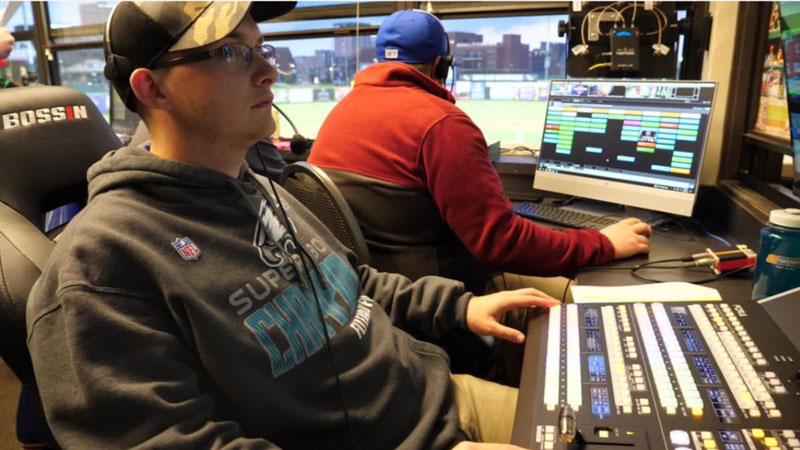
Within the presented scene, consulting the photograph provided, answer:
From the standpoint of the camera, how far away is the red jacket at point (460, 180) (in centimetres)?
141

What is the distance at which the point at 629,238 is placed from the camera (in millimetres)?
1457

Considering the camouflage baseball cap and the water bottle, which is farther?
the water bottle

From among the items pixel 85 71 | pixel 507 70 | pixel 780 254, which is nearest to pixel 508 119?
pixel 507 70

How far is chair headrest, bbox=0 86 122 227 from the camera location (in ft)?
3.47

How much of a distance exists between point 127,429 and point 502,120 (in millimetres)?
2491

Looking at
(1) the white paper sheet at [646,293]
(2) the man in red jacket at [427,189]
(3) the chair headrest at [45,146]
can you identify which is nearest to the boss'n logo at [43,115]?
(3) the chair headrest at [45,146]

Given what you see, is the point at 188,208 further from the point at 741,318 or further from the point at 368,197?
the point at 741,318

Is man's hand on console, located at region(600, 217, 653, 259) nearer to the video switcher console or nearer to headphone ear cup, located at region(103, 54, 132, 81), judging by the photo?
the video switcher console

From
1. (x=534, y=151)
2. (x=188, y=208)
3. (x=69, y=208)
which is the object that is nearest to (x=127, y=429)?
(x=188, y=208)

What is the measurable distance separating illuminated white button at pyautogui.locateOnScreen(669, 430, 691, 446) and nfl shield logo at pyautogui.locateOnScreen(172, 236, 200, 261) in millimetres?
677

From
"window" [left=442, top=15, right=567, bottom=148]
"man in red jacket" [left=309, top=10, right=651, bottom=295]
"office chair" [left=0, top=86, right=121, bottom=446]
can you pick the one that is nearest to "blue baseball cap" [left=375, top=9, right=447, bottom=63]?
"man in red jacket" [left=309, top=10, right=651, bottom=295]

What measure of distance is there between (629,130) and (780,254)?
85 cm

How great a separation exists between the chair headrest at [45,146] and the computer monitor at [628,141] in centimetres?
144

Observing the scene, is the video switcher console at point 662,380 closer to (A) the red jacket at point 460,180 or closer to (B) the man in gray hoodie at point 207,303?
(B) the man in gray hoodie at point 207,303
